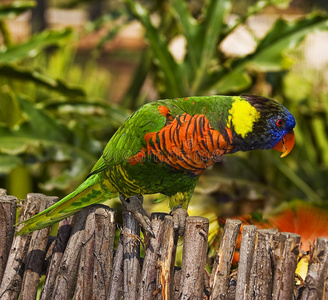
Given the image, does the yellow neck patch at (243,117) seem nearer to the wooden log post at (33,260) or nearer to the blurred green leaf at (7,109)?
the wooden log post at (33,260)

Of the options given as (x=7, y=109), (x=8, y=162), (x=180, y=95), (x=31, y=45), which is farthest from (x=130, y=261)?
(x=7, y=109)

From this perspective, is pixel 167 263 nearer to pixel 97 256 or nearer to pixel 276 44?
pixel 97 256

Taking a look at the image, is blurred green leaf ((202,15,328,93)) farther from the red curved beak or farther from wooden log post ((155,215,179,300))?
wooden log post ((155,215,179,300))

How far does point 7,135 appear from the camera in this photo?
8.53 ft

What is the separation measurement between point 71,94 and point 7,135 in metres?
0.74

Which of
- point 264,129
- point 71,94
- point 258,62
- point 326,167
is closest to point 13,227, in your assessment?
point 264,129

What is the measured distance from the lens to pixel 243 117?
1433 millimetres

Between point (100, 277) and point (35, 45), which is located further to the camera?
point (35, 45)

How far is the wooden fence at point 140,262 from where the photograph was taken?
4.09 feet

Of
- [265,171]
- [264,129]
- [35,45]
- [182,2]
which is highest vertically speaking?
[182,2]

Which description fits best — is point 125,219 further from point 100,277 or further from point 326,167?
point 326,167

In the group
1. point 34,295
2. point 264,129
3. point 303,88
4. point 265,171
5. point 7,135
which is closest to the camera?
point 264,129

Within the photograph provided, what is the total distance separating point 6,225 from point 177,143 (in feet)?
2.37

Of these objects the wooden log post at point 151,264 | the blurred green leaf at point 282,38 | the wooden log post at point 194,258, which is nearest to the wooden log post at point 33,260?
the wooden log post at point 151,264
